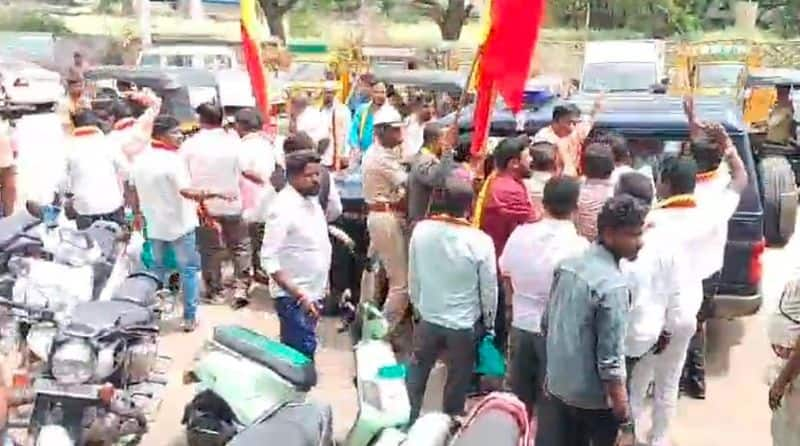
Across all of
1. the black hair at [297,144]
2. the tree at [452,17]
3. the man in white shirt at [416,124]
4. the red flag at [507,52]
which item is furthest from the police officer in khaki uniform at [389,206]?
the tree at [452,17]

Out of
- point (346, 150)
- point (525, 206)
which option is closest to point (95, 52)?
point (346, 150)

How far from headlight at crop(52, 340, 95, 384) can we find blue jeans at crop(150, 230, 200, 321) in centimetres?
259

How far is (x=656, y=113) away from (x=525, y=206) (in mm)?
1844

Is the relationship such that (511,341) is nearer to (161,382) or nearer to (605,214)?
(605,214)

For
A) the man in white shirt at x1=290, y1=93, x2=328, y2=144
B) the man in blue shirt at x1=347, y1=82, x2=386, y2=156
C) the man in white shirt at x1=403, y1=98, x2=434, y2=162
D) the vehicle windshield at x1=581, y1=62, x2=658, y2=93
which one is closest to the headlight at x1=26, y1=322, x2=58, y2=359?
the man in white shirt at x1=403, y1=98, x2=434, y2=162

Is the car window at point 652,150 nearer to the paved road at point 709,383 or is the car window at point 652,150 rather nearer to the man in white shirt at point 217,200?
the paved road at point 709,383

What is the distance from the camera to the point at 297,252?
5.78 meters

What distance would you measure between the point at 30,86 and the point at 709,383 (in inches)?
791

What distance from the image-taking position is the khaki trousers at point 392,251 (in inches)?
281

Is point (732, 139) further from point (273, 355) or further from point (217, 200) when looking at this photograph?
point (217, 200)

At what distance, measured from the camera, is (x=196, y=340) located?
8016 millimetres

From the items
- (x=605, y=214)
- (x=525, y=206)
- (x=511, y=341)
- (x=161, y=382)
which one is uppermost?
(x=605, y=214)

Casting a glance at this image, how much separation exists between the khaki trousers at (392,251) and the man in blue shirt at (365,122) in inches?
140

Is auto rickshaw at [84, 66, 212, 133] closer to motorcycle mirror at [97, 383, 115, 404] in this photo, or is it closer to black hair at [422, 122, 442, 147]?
black hair at [422, 122, 442, 147]
